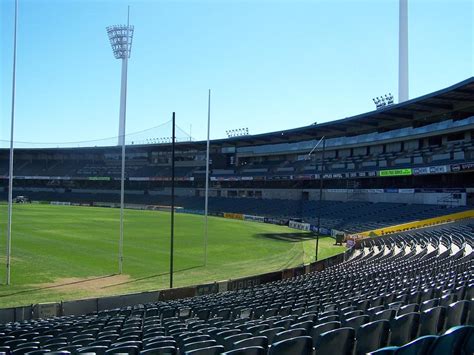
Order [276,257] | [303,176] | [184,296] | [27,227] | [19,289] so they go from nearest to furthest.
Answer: [184,296]
[19,289]
[276,257]
[27,227]
[303,176]

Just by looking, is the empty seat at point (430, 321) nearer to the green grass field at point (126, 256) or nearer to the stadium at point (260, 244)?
the stadium at point (260, 244)

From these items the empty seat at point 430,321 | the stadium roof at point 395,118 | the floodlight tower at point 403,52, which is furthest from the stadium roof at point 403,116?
the empty seat at point 430,321

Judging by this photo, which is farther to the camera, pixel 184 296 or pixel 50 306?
pixel 184 296

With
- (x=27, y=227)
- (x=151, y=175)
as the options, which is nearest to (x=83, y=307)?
(x=27, y=227)

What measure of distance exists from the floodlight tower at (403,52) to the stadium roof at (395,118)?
29.1 feet

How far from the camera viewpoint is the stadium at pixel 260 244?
7009mm

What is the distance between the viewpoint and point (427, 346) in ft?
14.9

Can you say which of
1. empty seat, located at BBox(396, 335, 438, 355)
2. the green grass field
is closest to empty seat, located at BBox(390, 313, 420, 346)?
empty seat, located at BBox(396, 335, 438, 355)

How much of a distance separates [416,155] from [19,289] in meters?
45.4

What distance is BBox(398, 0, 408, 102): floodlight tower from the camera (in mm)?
68812

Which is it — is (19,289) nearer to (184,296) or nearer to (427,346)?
(184,296)

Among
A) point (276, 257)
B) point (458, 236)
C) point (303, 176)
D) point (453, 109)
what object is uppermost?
point (453, 109)

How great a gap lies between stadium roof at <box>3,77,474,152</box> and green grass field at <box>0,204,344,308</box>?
17.3 metres

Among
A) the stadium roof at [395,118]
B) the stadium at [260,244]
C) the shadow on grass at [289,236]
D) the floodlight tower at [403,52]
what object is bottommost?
the shadow on grass at [289,236]
